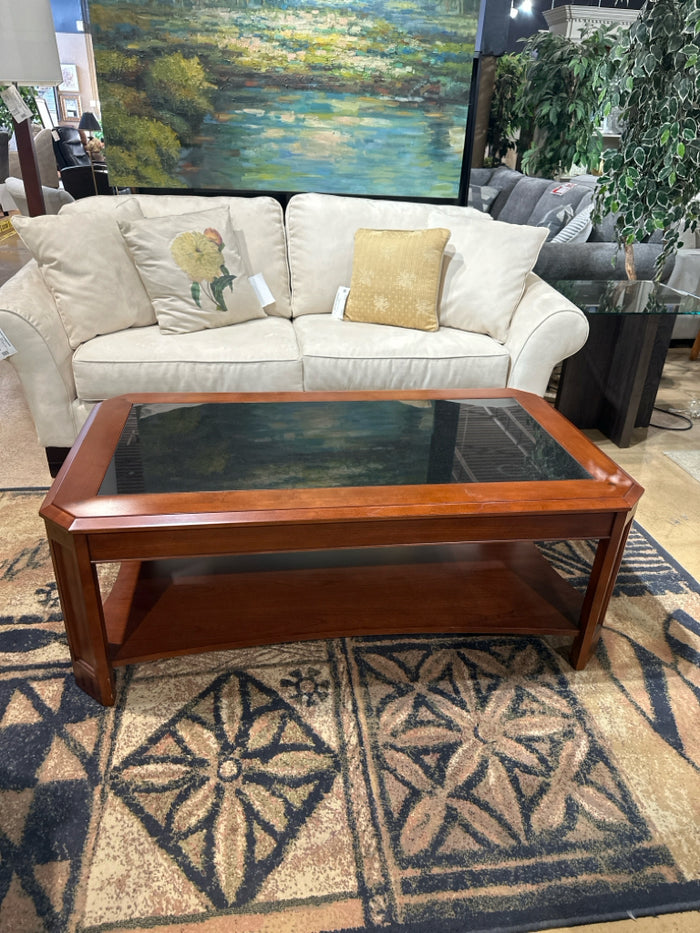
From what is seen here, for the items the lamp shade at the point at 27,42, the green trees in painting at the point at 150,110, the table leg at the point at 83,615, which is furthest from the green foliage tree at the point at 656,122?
the table leg at the point at 83,615

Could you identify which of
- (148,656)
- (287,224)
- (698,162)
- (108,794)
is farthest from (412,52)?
(108,794)

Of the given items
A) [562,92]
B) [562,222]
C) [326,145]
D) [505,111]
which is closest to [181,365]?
[326,145]

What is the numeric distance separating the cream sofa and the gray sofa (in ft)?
2.69

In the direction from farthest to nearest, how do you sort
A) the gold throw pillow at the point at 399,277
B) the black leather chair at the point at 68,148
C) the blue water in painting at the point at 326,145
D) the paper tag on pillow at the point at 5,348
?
the black leather chair at the point at 68,148 < the blue water in painting at the point at 326,145 < the gold throw pillow at the point at 399,277 < the paper tag on pillow at the point at 5,348

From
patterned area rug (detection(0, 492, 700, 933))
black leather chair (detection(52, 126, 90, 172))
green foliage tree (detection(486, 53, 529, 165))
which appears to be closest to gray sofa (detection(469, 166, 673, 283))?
green foliage tree (detection(486, 53, 529, 165))

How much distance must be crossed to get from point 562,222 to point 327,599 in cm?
322

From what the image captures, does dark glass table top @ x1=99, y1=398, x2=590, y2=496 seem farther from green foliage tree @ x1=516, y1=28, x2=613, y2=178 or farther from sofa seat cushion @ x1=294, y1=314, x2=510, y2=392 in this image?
green foliage tree @ x1=516, y1=28, x2=613, y2=178

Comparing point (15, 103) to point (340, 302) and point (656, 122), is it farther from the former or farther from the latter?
point (656, 122)

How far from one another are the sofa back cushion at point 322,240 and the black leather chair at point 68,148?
6.07m

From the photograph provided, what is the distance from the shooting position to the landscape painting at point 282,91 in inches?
109

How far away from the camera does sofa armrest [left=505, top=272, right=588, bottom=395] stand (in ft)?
8.02

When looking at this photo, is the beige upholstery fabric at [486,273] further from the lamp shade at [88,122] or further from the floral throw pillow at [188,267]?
the lamp shade at [88,122]

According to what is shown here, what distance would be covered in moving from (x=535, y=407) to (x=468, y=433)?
30 centimetres

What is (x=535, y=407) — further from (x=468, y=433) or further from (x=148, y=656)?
(x=148, y=656)
